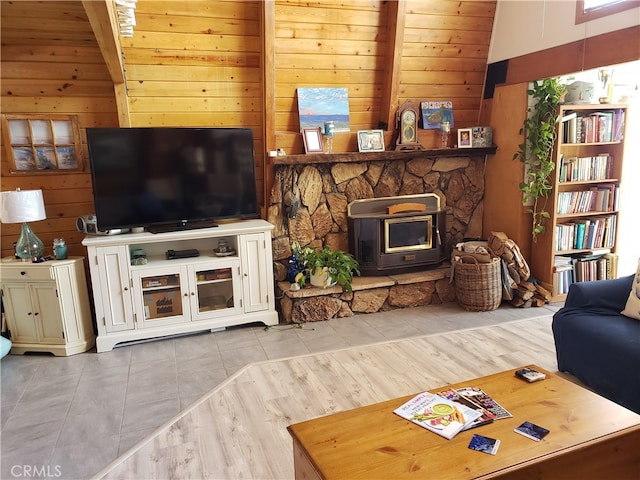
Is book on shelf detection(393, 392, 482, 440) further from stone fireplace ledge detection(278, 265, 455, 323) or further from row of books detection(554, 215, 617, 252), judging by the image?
row of books detection(554, 215, 617, 252)

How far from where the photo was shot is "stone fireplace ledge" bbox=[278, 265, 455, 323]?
3.98 metres

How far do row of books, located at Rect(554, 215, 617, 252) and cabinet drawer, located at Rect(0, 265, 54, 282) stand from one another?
410cm

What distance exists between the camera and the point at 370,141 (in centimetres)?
427

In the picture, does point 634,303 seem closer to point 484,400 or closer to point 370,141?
point 484,400

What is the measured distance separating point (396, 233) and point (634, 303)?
2038 millimetres

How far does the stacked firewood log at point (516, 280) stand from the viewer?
4.18 meters

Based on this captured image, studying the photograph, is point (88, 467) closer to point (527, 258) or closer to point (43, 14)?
point (43, 14)

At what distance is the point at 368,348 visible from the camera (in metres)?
3.44

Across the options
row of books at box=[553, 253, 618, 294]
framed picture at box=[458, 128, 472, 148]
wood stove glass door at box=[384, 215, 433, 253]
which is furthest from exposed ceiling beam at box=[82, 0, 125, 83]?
row of books at box=[553, 253, 618, 294]

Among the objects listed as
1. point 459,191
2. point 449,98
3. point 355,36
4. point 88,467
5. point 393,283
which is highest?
point 355,36

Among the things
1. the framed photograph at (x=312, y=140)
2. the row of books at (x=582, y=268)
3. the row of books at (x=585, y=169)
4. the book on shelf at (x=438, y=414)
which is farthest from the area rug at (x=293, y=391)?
the framed photograph at (x=312, y=140)

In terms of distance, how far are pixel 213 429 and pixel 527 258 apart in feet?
10.8

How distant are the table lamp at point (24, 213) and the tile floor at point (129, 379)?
2.51 ft

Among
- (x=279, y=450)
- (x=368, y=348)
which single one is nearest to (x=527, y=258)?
(x=368, y=348)
